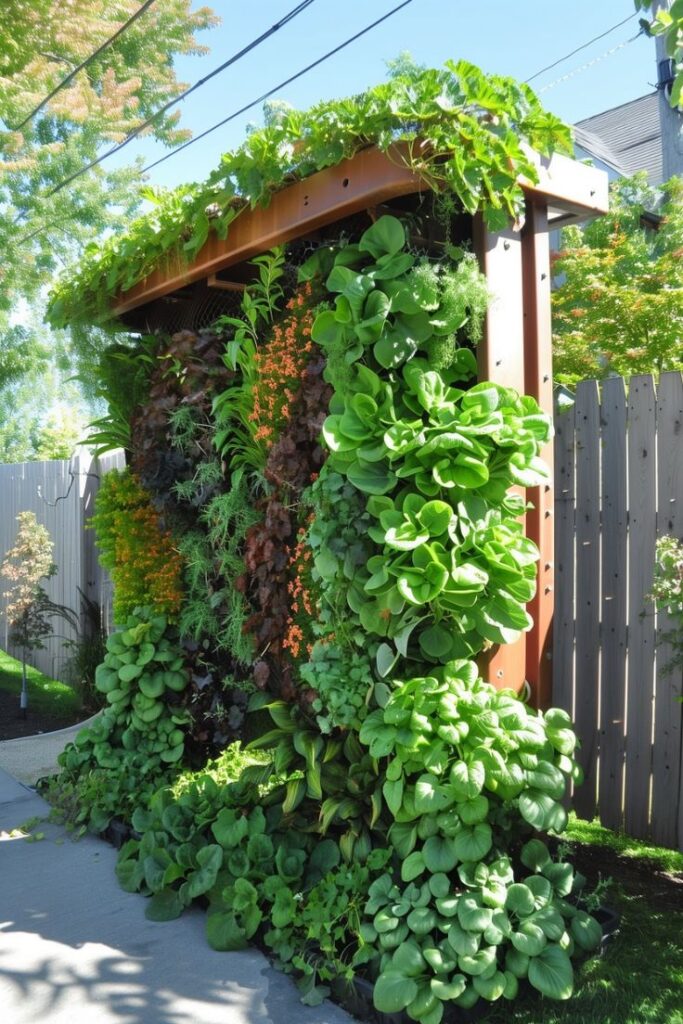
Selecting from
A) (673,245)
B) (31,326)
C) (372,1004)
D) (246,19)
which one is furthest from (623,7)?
(372,1004)

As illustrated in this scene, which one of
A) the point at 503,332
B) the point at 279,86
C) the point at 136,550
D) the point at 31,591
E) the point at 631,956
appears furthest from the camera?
the point at 31,591

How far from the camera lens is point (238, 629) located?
4.17m

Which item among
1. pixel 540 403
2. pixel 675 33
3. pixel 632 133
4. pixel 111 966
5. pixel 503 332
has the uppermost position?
pixel 632 133

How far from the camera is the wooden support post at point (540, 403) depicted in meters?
3.28

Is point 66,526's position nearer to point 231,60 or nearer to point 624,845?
point 231,60

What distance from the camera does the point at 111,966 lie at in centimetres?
304

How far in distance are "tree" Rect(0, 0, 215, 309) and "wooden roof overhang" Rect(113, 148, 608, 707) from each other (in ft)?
19.3

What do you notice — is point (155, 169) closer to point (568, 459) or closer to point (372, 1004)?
point (568, 459)

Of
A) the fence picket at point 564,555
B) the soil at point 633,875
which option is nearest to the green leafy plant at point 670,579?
the fence picket at point 564,555

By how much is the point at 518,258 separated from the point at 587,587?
4.75 ft

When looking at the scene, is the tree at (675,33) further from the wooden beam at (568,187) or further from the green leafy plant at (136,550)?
the green leafy plant at (136,550)

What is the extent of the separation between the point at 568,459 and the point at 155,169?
793 centimetres

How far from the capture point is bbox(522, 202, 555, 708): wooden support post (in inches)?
129

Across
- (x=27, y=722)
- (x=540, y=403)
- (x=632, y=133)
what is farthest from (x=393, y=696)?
(x=632, y=133)
